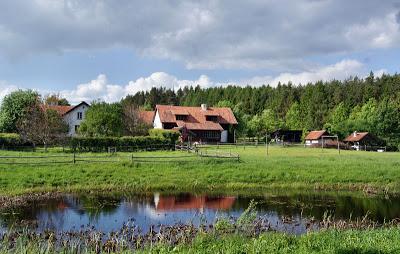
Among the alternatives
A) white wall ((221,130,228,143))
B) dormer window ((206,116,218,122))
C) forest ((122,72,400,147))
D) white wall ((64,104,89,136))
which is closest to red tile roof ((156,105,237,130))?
dormer window ((206,116,218,122))

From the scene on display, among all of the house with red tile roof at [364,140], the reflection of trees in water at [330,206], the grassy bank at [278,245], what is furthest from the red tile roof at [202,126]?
the grassy bank at [278,245]

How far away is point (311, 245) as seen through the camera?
11.3 meters

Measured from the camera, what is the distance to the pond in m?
18.2

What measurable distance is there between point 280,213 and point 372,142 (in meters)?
58.3

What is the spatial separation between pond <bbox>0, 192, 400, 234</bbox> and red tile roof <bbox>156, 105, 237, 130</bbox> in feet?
170

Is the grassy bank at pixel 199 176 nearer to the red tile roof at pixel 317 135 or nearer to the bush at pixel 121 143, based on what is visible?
the bush at pixel 121 143

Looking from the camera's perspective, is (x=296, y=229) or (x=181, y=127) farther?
(x=181, y=127)

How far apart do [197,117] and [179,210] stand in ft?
198

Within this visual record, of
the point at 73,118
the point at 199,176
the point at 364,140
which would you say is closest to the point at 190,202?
the point at 199,176

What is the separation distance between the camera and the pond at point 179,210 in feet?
59.6

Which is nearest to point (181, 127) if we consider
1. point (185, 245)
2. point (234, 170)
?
point (234, 170)

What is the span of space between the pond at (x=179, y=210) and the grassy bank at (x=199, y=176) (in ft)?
7.41

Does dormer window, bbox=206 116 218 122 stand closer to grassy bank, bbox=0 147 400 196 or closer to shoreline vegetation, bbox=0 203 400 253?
grassy bank, bbox=0 147 400 196

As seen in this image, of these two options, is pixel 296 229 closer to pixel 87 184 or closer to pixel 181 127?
pixel 87 184
